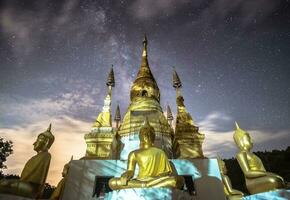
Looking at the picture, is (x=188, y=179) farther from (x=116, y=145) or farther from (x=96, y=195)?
(x=116, y=145)

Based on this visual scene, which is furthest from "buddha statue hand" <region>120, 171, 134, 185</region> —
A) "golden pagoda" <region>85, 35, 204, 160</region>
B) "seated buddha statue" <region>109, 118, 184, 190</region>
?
"golden pagoda" <region>85, 35, 204, 160</region>

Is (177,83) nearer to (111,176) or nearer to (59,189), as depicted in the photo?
(111,176)

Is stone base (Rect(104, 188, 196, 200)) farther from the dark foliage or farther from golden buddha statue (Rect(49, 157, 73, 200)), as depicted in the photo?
the dark foliage

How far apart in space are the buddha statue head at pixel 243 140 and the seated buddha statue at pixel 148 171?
2.08 metres

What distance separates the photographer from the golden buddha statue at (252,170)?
16.0 feet

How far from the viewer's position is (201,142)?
18172mm

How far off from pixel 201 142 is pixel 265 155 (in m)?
14.7

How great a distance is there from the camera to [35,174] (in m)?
6.00

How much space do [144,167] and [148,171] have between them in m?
0.18

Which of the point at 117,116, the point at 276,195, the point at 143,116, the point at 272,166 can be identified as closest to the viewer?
the point at 276,195

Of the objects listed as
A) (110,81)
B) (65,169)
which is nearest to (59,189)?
(65,169)

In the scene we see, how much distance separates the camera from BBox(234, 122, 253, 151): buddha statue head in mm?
6387

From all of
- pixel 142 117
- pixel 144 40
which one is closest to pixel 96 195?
pixel 142 117

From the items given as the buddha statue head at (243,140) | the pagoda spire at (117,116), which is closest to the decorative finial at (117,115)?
the pagoda spire at (117,116)
